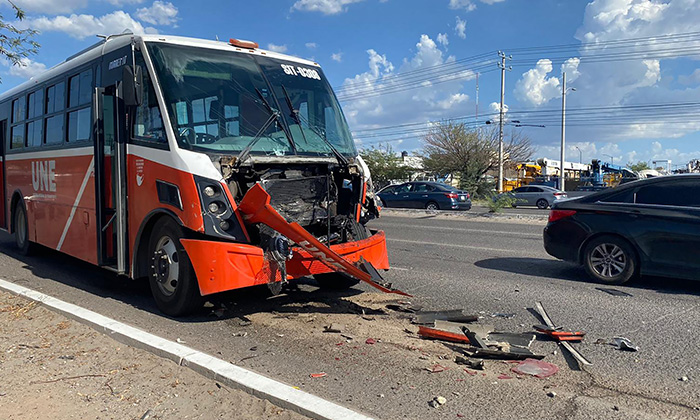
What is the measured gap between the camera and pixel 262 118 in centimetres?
618

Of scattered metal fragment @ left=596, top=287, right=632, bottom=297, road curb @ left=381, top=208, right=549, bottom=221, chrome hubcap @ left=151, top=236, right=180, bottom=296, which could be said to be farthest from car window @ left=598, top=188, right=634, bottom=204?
road curb @ left=381, top=208, right=549, bottom=221

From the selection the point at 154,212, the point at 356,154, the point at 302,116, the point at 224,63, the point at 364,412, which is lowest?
the point at 364,412

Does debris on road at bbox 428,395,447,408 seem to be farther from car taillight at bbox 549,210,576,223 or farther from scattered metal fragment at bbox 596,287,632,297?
car taillight at bbox 549,210,576,223

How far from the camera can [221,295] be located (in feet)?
22.9

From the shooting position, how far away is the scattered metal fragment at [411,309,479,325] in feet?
18.7

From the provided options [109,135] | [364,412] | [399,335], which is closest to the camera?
[364,412]

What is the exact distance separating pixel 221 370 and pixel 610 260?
19.2ft

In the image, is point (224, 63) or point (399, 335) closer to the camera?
point (399, 335)

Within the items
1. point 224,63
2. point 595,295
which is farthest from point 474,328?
point 224,63

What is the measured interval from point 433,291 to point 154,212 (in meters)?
3.64

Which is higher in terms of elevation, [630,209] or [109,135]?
[109,135]

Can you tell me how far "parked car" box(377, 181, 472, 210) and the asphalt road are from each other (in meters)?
15.0

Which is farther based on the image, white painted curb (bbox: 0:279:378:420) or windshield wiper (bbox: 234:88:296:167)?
windshield wiper (bbox: 234:88:296:167)

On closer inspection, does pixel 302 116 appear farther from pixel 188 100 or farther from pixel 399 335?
pixel 399 335
